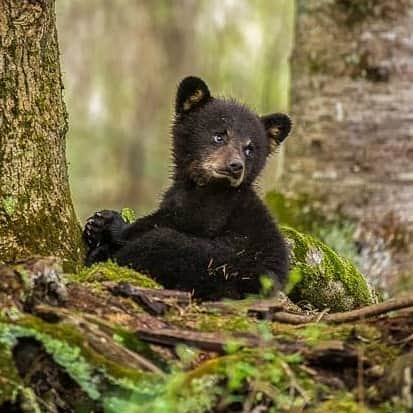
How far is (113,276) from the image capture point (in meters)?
4.80

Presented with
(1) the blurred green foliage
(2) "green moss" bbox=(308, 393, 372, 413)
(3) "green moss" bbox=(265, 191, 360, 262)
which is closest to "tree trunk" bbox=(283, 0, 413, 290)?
(3) "green moss" bbox=(265, 191, 360, 262)

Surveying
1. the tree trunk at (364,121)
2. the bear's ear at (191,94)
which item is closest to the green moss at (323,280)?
the bear's ear at (191,94)

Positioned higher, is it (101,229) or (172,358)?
(101,229)

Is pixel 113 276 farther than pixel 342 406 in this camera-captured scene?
Yes

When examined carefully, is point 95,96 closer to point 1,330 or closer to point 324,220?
point 324,220

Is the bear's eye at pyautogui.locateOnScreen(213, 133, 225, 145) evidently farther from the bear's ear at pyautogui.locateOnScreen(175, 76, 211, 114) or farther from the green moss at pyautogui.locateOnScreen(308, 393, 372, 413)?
the green moss at pyautogui.locateOnScreen(308, 393, 372, 413)

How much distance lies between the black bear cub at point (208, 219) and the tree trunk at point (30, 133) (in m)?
0.51

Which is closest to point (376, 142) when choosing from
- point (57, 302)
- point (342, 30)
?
point (342, 30)

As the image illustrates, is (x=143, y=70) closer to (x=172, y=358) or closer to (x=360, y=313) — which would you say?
(x=360, y=313)

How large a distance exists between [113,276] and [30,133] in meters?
1.01

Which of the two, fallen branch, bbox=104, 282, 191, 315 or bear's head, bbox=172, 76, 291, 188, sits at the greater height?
bear's head, bbox=172, 76, 291, 188

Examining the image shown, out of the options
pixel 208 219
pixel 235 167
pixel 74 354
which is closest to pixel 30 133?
pixel 208 219

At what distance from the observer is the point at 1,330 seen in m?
3.83

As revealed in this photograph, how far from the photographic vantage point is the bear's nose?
6.04 metres
